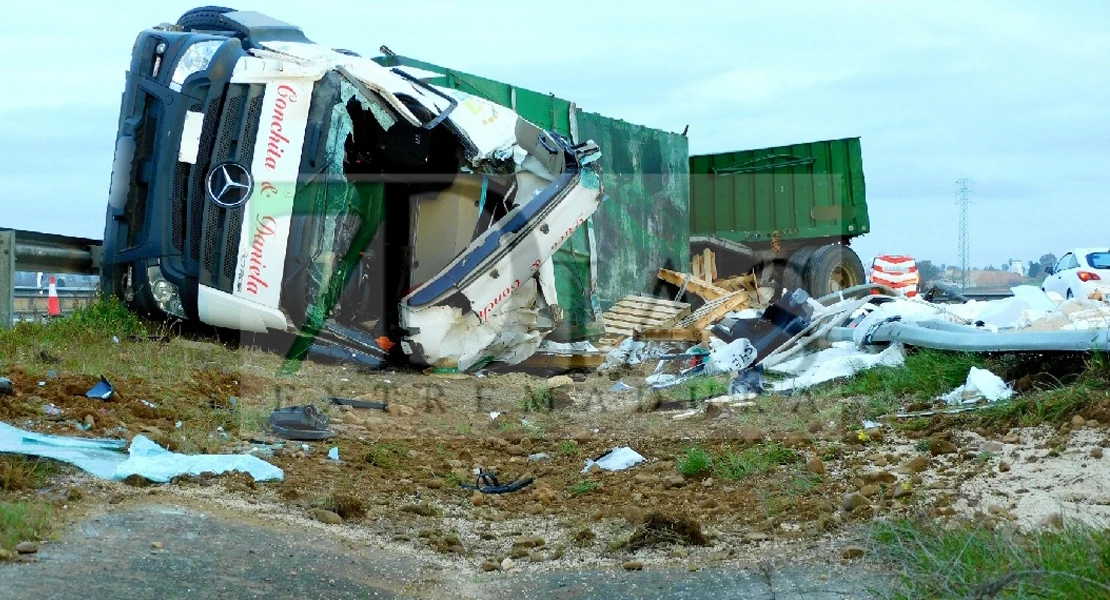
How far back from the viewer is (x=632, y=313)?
46.4ft

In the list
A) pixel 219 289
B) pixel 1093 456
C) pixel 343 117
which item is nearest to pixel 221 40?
pixel 343 117

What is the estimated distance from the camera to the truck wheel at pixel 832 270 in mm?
16422

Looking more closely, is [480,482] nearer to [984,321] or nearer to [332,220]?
[332,220]

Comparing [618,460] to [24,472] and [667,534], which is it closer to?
[667,534]

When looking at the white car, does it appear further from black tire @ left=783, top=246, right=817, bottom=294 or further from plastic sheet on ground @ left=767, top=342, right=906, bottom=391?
plastic sheet on ground @ left=767, top=342, right=906, bottom=391

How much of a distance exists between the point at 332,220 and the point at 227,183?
800 mm

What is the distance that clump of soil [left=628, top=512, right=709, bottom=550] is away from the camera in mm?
4348

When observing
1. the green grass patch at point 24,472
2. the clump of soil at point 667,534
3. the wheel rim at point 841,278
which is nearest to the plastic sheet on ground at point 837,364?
the clump of soil at point 667,534

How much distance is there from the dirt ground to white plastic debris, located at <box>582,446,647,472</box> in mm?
70

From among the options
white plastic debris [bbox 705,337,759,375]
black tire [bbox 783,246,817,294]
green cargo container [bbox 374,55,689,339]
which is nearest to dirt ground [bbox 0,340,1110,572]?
white plastic debris [bbox 705,337,759,375]

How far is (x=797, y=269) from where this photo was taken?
16766 millimetres

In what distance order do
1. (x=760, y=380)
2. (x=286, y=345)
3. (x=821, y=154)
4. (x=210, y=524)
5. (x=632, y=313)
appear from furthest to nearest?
1. (x=821, y=154)
2. (x=632, y=313)
3. (x=286, y=345)
4. (x=760, y=380)
5. (x=210, y=524)

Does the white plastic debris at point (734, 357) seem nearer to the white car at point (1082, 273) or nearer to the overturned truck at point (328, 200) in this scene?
the overturned truck at point (328, 200)

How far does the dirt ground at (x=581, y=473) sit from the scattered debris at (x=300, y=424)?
79 millimetres
